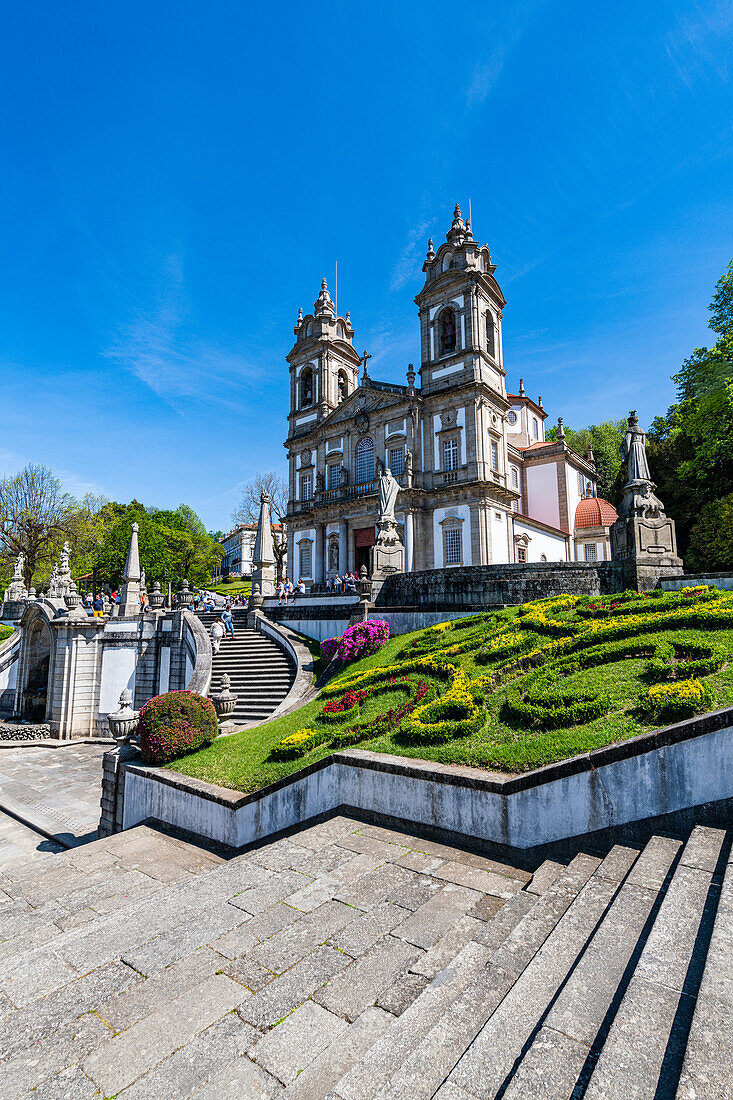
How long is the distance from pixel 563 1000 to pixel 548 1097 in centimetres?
65

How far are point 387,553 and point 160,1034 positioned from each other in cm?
1550

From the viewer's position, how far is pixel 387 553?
18406mm

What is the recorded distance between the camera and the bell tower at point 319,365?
41938 millimetres

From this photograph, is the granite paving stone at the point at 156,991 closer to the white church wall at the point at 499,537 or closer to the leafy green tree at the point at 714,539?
the leafy green tree at the point at 714,539

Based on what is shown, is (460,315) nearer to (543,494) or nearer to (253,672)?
(543,494)

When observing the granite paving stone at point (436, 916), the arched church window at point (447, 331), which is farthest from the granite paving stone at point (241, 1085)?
the arched church window at point (447, 331)

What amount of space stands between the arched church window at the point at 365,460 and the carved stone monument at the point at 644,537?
25057 millimetres

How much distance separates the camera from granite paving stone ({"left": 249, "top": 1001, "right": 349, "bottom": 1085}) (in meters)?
2.97

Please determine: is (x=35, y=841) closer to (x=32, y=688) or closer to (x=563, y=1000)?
(x=563, y=1000)

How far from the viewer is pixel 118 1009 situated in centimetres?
363

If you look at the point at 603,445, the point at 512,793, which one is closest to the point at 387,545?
the point at 512,793

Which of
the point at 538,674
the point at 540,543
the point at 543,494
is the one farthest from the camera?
the point at 543,494

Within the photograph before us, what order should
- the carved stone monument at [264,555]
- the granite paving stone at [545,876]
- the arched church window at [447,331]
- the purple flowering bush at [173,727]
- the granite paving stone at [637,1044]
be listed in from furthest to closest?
the arched church window at [447,331]
the carved stone monument at [264,555]
the purple flowering bush at [173,727]
the granite paving stone at [545,876]
the granite paving stone at [637,1044]

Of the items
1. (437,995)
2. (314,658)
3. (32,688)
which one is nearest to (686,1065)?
(437,995)
